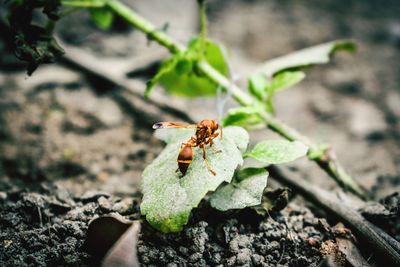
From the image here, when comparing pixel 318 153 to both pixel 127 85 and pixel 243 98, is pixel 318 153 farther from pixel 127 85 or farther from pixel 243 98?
pixel 127 85

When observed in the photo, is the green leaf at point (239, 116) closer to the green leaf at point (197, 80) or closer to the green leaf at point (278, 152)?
the green leaf at point (278, 152)

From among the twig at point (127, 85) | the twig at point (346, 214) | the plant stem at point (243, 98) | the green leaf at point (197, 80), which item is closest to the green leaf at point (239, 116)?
the plant stem at point (243, 98)

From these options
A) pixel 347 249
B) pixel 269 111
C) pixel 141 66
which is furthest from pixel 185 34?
pixel 347 249

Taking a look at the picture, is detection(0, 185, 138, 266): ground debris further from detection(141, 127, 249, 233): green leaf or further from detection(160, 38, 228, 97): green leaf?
detection(160, 38, 228, 97): green leaf

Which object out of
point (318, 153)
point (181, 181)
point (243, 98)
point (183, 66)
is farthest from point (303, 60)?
point (181, 181)

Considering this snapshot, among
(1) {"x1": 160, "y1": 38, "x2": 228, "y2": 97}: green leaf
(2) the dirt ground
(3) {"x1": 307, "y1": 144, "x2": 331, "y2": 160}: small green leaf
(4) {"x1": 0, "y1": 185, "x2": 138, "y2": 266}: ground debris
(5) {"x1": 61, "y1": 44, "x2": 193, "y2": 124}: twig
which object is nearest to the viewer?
(4) {"x1": 0, "y1": 185, "x2": 138, "y2": 266}: ground debris

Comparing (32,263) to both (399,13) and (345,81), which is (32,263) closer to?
(345,81)

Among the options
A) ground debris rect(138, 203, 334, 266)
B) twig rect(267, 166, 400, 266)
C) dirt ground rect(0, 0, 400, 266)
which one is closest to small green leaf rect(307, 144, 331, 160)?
twig rect(267, 166, 400, 266)
